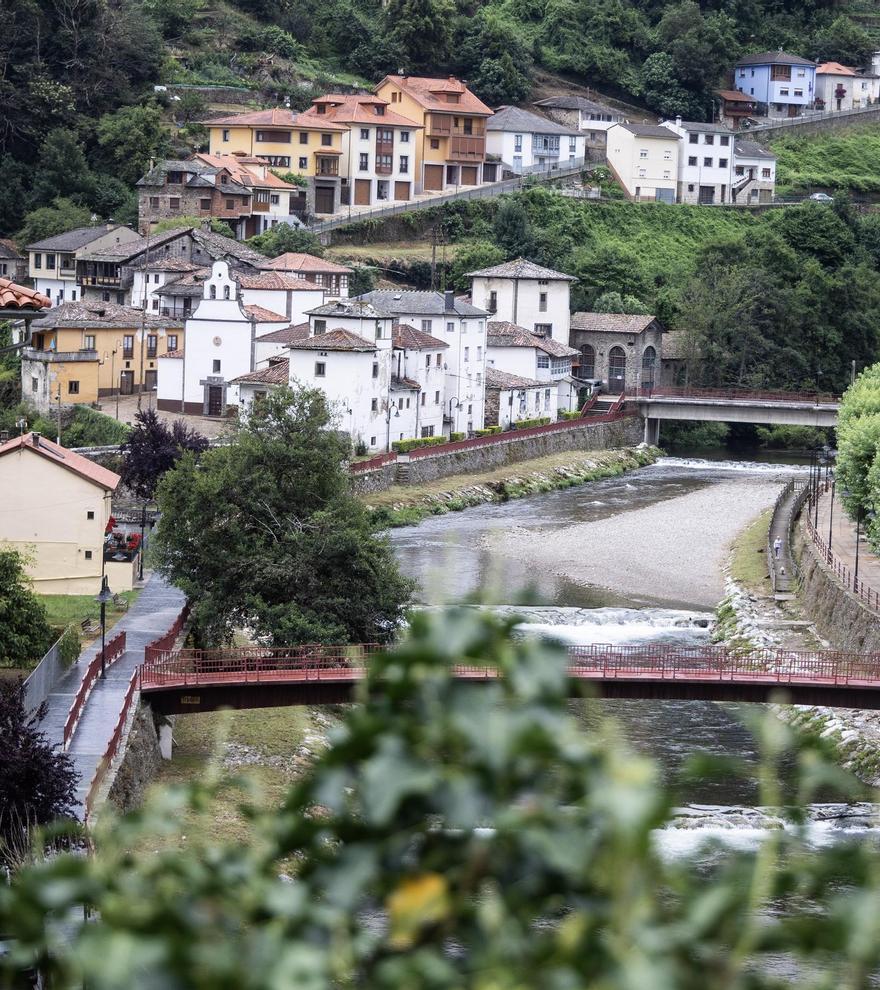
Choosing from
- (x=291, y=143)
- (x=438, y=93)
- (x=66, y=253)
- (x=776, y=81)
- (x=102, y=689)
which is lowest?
(x=102, y=689)

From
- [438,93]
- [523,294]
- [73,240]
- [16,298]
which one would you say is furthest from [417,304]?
[16,298]

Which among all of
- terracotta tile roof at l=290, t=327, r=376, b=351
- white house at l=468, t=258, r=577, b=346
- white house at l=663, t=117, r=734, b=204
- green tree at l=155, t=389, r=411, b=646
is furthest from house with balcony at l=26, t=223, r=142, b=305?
green tree at l=155, t=389, r=411, b=646

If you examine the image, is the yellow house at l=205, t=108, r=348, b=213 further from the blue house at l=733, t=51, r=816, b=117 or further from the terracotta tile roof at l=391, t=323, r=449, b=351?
the blue house at l=733, t=51, r=816, b=117

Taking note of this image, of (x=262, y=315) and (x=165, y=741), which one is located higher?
(x=262, y=315)

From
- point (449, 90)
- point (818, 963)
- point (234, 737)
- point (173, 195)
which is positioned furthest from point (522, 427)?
point (818, 963)

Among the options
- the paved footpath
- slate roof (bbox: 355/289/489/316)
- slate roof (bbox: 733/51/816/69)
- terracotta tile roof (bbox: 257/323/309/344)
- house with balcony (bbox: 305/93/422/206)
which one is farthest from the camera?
slate roof (bbox: 733/51/816/69)

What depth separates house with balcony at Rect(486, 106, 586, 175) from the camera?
342ft

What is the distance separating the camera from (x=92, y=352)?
70688 millimetres

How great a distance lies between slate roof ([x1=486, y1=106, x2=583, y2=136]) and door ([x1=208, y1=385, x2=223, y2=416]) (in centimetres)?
3854

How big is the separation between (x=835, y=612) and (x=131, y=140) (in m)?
56.4

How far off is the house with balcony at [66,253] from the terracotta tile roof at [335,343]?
18926 millimetres

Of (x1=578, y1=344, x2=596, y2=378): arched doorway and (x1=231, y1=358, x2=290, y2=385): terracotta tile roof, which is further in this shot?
(x1=578, y1=344, x2=596, y2=378): arched doorway

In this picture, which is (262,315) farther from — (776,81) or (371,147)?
(776,81)

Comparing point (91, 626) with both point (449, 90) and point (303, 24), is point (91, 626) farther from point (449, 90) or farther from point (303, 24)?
point (303, 24)
